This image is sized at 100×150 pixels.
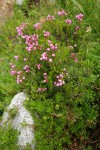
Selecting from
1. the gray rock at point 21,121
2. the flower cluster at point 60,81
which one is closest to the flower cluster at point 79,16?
the flower cluster at point 60,81

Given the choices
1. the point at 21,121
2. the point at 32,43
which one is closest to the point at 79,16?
the point at 32,43

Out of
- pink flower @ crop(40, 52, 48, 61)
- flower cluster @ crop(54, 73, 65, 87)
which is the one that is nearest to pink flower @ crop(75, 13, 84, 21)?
pink flower @ crop(40, 52, 48, 61)

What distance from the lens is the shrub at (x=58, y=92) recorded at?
4.40 meters

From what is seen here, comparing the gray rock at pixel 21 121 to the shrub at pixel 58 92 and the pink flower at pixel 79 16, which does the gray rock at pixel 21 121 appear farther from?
the pink flower at pixel 79 16

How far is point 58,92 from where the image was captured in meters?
4.64

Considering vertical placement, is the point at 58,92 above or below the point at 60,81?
below

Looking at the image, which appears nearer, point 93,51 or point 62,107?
point 62,107

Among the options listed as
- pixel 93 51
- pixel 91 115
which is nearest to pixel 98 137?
pixel 91 115

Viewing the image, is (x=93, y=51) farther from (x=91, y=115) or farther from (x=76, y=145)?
(x=76, y=145)

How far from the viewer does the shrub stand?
440 cm

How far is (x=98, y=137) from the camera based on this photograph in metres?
4.45

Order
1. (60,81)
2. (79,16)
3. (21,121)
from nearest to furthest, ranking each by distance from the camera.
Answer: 1. (60,81)
2. (21,121)
3. (79,16)

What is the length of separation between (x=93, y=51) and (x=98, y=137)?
1344mm

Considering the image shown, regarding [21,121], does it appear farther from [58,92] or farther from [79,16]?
[79,16]
